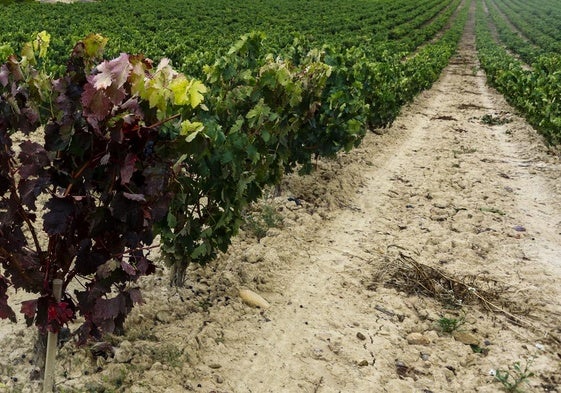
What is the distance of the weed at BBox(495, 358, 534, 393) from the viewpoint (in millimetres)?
3980

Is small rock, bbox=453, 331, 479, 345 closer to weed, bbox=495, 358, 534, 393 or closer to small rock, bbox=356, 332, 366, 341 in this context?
weed, bbox=495, 358, 534, 393

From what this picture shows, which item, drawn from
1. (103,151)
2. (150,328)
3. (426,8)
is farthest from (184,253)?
(426,8)

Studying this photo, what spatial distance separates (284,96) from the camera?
610cm

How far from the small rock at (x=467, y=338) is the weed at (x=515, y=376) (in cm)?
38

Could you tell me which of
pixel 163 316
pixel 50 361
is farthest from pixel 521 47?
pixel 50 361

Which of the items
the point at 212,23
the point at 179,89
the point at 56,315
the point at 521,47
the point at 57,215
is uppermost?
the point at 179,89

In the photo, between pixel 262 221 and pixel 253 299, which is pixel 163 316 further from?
pixel 262 221

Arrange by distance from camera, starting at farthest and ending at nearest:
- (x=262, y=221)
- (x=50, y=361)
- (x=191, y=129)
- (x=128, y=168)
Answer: (x=262, y=221) < (x=50, y=361) < (x=191, y=129) < (x=128, y=168)

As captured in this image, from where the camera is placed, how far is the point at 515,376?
13.6 ft

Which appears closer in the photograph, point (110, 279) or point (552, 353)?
point (110, 279)

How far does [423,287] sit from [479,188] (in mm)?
3824

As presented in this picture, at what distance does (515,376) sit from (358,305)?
4.68 ft

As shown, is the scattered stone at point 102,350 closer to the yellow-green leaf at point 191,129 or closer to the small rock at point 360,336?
the yellow-green leaf at point 191,129

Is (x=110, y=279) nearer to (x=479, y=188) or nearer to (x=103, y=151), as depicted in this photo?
(x=103, y=151)
